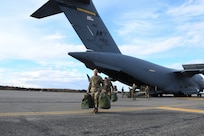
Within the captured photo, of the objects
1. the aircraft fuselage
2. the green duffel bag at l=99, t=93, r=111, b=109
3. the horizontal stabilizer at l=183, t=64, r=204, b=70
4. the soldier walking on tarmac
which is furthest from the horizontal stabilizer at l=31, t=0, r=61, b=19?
the horizontal stabilizer at l=183, t=64, r=204, b=70

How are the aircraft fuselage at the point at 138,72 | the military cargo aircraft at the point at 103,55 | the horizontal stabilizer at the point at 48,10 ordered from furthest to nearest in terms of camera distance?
the aircraft fuselage at the point at 138,72 → the military cargo aircraft at the point at 103,55 → the horizontal stabilizer at the point at 48,10

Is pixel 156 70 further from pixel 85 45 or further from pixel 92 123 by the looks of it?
pixel 92 123

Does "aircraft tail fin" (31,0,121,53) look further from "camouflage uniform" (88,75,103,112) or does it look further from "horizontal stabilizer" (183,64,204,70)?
"camouflage uniform" (88,75,103,112)

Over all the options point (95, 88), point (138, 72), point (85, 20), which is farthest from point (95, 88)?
point (138, 72)

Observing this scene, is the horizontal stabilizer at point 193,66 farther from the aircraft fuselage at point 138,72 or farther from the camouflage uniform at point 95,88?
the camouflage uniform at point 95,88

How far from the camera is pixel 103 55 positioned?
26359 millimetres

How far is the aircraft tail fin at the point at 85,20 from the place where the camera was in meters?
25.5

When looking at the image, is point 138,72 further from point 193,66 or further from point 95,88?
point 95,88

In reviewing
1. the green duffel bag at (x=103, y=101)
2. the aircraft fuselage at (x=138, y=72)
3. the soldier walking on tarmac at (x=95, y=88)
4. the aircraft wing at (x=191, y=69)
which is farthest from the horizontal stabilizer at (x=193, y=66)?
the green duffel bag at (x=103, y=101)

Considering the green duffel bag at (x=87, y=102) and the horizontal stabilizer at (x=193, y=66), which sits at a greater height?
the horizontal stabilizer at (x=193, y=66)

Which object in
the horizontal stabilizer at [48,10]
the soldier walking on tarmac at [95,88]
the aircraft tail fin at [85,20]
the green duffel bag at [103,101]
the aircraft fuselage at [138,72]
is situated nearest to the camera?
the green duffel bag at [103,101]

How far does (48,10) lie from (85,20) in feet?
11.7

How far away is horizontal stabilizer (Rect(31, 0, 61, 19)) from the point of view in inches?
987

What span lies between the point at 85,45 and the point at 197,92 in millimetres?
17995
